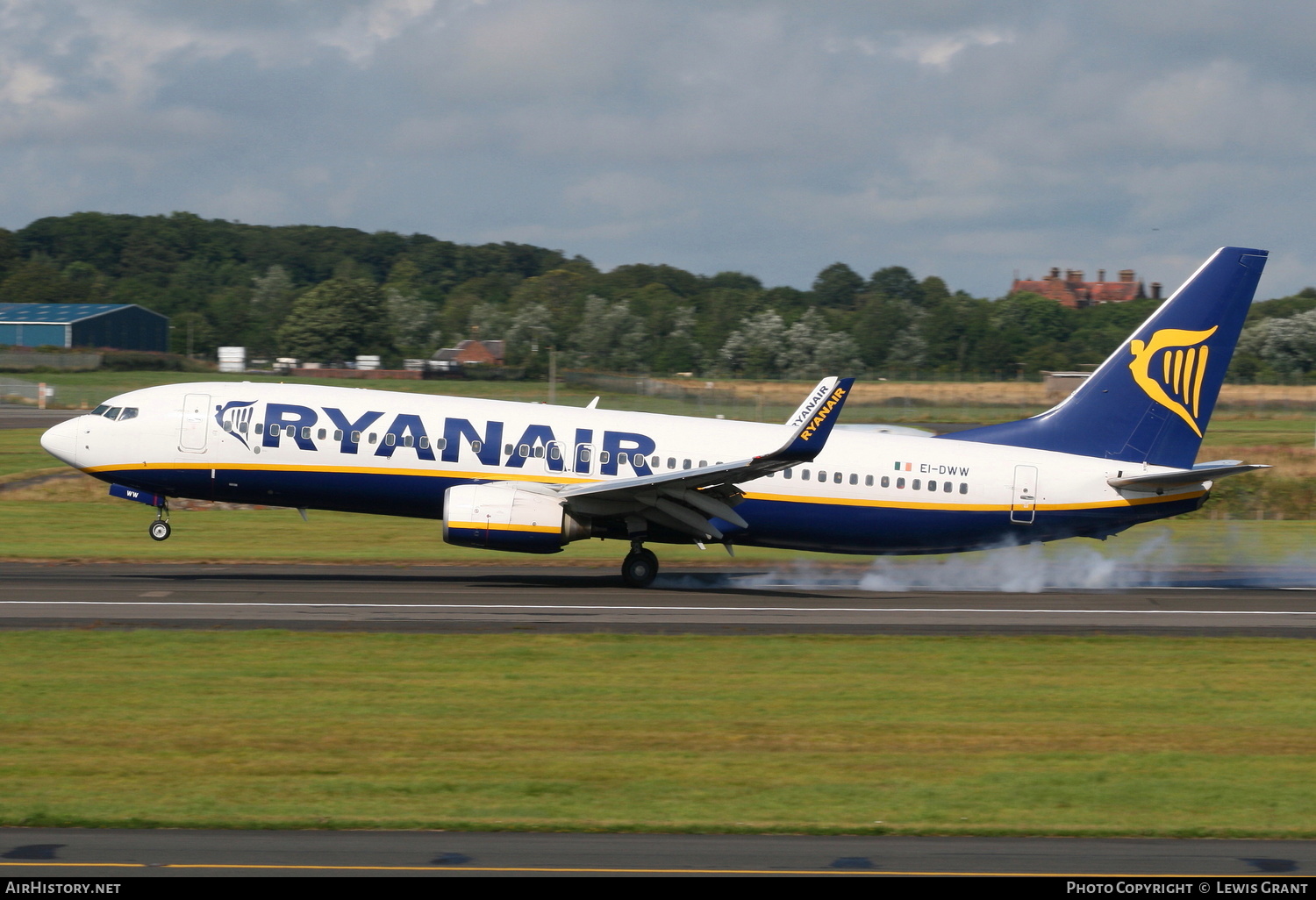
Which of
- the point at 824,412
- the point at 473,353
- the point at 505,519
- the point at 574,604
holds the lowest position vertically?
the point at 574,604

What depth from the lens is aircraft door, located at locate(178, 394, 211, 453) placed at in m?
28.2

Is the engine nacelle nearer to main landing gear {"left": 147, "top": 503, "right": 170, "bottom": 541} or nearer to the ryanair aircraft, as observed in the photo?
the ryanair aircraft

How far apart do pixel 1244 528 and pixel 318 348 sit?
101m

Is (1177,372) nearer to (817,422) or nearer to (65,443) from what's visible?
(817,422)

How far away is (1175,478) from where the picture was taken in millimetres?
27984

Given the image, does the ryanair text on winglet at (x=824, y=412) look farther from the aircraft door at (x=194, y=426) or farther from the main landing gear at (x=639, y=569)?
the aircraft door at (x=194, y=426)

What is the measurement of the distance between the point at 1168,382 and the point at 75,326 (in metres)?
124

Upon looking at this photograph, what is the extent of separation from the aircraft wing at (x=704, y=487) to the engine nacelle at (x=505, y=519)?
1.67 feet

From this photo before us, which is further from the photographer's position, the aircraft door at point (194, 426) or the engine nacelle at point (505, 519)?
the aircraft door at point (194, 426)

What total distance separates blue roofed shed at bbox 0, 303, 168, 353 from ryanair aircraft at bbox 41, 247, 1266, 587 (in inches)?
4461

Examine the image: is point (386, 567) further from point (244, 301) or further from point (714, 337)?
point (244, 301)

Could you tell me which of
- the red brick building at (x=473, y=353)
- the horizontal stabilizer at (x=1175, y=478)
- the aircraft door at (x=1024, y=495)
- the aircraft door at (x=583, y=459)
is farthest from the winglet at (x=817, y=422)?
the red brick building at (x=473, y=353)

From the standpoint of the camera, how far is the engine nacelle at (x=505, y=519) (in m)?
26.6

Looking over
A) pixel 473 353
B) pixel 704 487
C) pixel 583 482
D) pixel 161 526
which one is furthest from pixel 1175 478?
pixel 473 353
